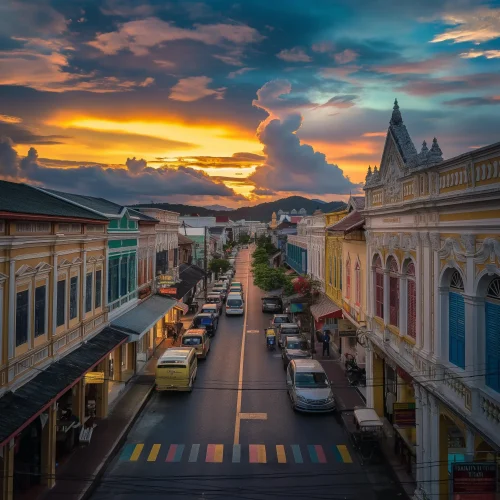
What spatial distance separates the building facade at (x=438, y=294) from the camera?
1116 cm

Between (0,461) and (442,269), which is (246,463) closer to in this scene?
(0,461)

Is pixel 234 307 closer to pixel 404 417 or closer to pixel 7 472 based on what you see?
pixel 404 417

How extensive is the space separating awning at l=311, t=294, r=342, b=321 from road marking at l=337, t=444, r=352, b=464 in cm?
1079

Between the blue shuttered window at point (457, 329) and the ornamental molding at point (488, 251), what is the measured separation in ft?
5.21

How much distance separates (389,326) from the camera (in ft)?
61.4

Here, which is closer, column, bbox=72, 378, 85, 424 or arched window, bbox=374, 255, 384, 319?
column, bbox=72, 378, 85, 424

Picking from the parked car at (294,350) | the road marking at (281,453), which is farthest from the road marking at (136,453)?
the parked car at (294,350)

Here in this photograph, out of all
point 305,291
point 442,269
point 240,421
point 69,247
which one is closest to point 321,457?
point 240,421

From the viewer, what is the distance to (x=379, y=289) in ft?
65.9

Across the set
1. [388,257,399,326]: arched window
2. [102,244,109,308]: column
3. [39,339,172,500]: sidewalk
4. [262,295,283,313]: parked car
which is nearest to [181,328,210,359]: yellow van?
[39,339,172,500]: sidewalk

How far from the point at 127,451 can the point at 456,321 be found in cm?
1213

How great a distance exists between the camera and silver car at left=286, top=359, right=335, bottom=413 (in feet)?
71.9

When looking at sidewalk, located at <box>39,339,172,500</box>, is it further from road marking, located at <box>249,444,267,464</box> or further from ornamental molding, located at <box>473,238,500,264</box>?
ornamental molding, located at <box>473,238,500,264</box>

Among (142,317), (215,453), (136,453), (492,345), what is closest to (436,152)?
(492,345)
